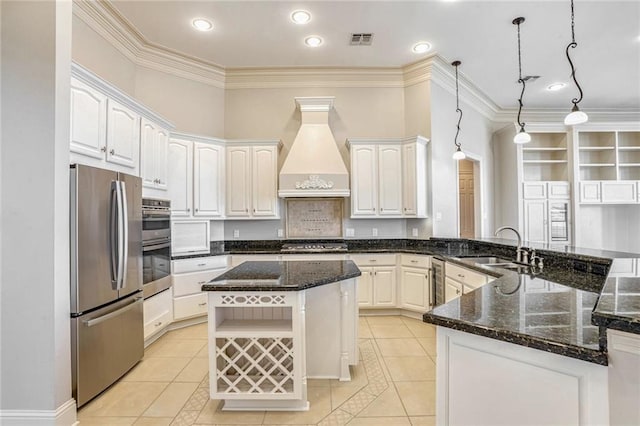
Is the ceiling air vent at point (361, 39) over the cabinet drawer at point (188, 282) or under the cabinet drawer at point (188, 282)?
over

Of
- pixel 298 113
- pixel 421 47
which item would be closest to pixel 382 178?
pixel 298 113

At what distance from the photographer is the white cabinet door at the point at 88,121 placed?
2.25m

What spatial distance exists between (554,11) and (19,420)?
5.87 meters

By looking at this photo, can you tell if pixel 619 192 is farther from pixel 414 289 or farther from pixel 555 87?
pixel 414 289

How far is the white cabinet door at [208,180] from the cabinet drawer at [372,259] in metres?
2.02

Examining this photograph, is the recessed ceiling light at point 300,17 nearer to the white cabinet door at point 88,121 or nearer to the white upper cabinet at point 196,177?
the white upper cabinet at point 196,177

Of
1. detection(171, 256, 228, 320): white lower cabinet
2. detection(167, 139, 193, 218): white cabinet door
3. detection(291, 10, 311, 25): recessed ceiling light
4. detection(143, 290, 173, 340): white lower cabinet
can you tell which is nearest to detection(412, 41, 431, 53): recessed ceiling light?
detection(291, 10, 311, 25): recessed ceiling light

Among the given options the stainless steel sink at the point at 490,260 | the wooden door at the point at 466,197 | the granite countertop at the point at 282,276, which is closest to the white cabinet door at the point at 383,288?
the stainless steel sink at the point at 490,260

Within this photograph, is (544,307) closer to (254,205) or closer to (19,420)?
(19,420)

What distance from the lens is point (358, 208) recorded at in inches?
178

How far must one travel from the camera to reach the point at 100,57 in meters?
3.41

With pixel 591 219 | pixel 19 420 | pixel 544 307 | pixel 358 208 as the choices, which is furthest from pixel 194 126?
pixel 591 219

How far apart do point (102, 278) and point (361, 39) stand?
12.6ft

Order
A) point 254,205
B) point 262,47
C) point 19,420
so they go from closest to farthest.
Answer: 1. point 19,420
2. point 262,47
3. point 254,205
